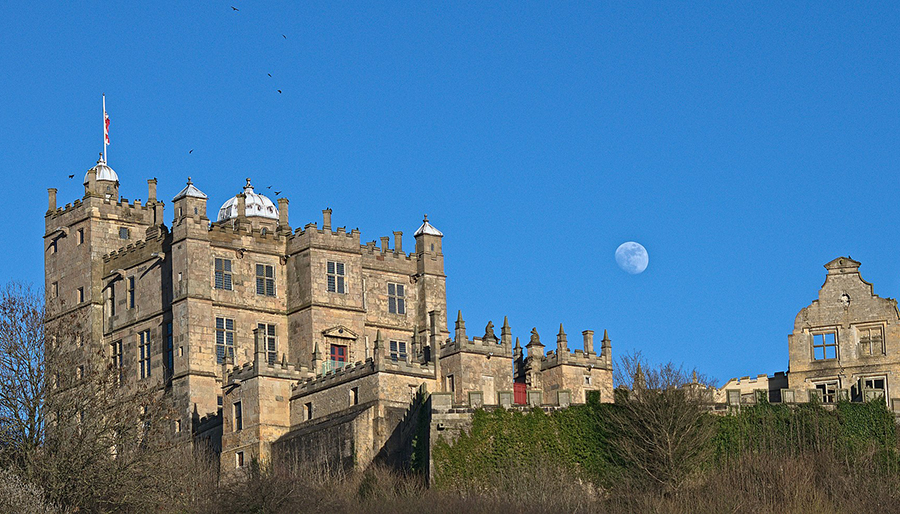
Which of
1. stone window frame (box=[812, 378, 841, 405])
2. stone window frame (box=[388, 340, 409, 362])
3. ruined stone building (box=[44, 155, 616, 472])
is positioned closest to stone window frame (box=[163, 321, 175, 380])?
ruined stone building (box=[44, 155, 616, 472])

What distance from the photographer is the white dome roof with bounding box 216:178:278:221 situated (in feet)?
327

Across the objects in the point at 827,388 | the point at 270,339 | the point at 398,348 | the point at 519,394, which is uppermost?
the point at 270,339

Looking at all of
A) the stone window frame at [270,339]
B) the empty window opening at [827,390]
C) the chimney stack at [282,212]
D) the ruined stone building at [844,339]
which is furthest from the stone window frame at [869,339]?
the chimney stack at [282,212]

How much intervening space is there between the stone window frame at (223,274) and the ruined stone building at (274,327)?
0.16 feet

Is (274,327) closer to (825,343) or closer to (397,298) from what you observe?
(397,298)

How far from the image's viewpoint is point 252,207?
329ft

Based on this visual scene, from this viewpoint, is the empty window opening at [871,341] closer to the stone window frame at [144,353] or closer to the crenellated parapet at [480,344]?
→ the crenellated parapet at [480,344]

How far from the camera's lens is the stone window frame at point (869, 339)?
8788 centimetres

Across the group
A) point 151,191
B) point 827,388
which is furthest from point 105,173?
point 827,388

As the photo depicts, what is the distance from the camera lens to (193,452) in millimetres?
87000

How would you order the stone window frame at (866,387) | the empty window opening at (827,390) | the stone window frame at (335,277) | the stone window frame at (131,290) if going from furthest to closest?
1. the stone window frame at (131,290)
2. the stone window frame at (335,277)
3. the empty window opening at (827,390)
4. the stone window frame at (866,387)

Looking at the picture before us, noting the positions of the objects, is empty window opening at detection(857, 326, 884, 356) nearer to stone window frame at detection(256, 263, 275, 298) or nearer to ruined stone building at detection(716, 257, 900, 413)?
ruined stone building at detection(716, 257, 900, 413)

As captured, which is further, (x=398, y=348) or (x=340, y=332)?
(x=398, y=348)

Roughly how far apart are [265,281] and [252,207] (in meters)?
8.07
